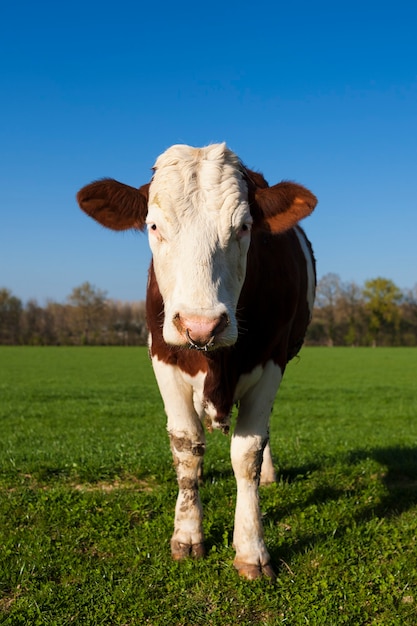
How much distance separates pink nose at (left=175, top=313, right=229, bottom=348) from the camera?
11.4ft

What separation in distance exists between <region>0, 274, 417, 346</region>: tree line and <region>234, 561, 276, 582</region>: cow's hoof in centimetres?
8541

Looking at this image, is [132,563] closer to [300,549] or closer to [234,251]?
[300,549]

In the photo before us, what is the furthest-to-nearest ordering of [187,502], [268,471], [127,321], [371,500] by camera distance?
[127,321]
[268,471]
[371,500]
[187,502]

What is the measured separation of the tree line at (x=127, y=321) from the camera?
305 feet

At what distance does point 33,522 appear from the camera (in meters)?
5.40

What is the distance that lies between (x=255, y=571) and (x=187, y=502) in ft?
2.84

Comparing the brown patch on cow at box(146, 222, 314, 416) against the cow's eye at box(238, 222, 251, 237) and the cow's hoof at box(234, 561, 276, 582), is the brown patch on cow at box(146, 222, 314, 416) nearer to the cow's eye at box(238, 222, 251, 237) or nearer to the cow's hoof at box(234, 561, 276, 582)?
the cow's eye at box(238, 222, 251, 237)

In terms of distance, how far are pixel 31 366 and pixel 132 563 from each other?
4128 cm

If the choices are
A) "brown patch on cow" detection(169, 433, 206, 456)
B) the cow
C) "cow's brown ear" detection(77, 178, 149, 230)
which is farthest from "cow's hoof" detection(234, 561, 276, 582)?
"cow's brown ear" detection(77, 178, 149, 230)

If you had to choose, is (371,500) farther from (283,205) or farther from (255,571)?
(283,205)

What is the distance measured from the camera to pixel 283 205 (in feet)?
14.7

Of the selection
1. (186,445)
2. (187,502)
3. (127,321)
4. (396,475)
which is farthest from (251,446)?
(127,321)

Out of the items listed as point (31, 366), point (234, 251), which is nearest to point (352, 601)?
point (234, 251)

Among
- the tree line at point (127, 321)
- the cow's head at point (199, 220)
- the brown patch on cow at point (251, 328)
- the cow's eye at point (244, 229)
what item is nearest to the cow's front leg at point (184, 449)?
the brown patch on cow at point (251, 328)
